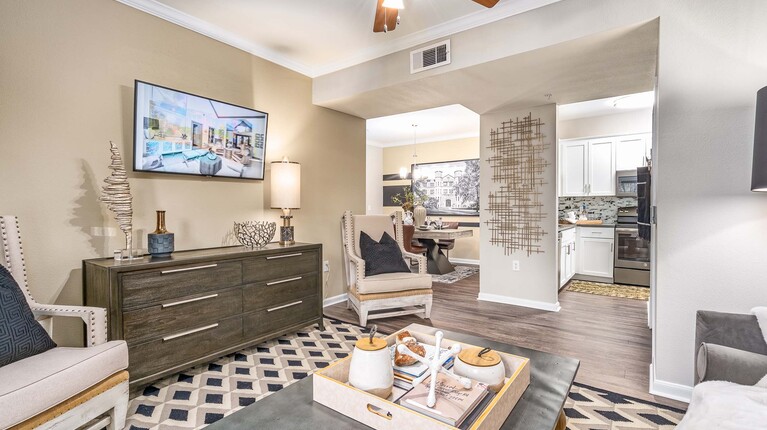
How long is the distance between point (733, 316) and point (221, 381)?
107 inches

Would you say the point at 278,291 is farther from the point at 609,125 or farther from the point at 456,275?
the point at 609,125

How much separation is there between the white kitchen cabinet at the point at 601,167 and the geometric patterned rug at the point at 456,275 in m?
2.22

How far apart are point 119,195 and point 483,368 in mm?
2332

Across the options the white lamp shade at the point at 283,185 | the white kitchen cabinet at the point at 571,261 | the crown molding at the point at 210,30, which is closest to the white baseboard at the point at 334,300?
the white lamp shade at the point at 283,185

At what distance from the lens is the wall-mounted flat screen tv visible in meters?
2.53

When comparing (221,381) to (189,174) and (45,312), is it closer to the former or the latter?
(45,312)

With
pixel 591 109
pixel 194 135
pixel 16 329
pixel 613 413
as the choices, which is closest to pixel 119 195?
pixel 194 135

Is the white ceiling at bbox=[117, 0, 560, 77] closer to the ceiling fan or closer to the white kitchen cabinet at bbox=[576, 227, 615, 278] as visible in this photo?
the ceiling fan

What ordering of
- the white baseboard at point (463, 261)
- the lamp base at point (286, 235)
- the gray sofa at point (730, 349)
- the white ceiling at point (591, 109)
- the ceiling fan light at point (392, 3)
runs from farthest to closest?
the white baseboard at point (463, 261) → the white ceiling at point (591, 109) → the lamp base at point (286, 235) → the ceiling fan light at point (392, 3) → the gray sofa at point (730, 349)

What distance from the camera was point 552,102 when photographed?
12.5 feet

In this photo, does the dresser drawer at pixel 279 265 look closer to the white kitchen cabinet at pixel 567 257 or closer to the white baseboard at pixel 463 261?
the white kitchen cabinet at pixel 567 257

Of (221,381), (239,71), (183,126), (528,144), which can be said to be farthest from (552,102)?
(221,381)

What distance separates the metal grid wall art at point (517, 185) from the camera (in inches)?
157

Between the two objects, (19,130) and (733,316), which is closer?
(733,316)
